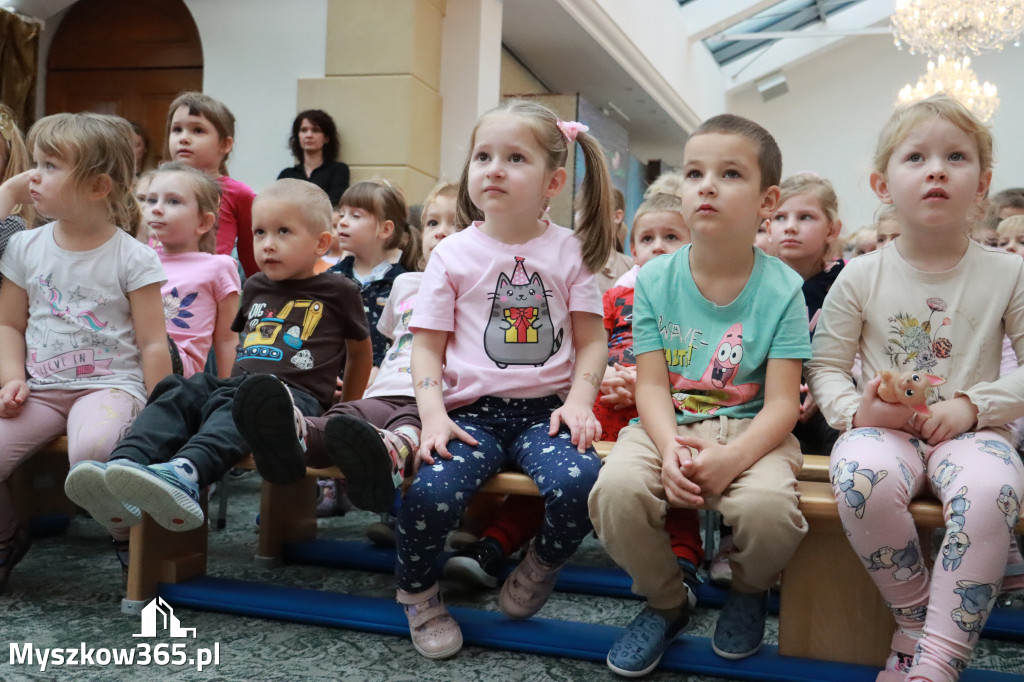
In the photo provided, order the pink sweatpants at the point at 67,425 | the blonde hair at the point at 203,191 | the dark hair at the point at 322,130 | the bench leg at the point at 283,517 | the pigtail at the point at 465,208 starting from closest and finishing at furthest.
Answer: the pink sweatpants at the point at 67,425, the pigtail at the point at 465,208, the bench leg at the point at 283,517, the blonde hair at the point at 203,191, the dark hair at the point at 322,130

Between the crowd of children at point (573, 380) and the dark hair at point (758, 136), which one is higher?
the dark hair at point (758, 136)

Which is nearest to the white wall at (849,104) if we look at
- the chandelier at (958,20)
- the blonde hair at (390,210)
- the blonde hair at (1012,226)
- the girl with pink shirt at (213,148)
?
the chandelier at (958,20)

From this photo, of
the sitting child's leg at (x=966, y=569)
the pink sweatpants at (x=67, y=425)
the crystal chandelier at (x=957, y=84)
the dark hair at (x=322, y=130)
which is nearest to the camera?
the sitting child's leg at (x=966, y=569)

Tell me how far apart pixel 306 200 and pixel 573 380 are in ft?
2.61

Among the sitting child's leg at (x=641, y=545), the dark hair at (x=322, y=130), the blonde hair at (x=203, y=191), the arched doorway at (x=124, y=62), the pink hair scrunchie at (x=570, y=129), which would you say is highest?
the arched doorway at (x=124, y=62)

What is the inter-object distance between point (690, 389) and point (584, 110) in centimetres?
635

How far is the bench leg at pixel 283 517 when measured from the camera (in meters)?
2.05

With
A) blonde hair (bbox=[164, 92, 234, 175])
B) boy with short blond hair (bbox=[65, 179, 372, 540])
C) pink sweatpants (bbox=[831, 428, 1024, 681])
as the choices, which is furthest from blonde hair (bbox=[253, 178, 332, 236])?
pink sweatpants (bbox=[831, 428, 1024, 681])

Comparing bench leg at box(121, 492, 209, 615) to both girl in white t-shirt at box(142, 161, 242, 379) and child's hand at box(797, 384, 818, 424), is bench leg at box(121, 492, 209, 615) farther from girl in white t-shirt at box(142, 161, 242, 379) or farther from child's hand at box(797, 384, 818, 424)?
child's hand at box(797, 384, 818, 424)

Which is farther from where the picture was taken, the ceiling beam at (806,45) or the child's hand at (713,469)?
the ceiling beam at (806,45)

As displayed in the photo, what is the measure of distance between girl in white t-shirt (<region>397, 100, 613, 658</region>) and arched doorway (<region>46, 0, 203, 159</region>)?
171 inches

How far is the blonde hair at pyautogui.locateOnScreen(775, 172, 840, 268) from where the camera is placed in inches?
93.4

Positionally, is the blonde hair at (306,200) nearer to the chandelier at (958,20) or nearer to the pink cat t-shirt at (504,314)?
the pink cat t-shirt at (504,314)

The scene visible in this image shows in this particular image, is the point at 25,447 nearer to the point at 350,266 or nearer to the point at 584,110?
the point at 350,266
